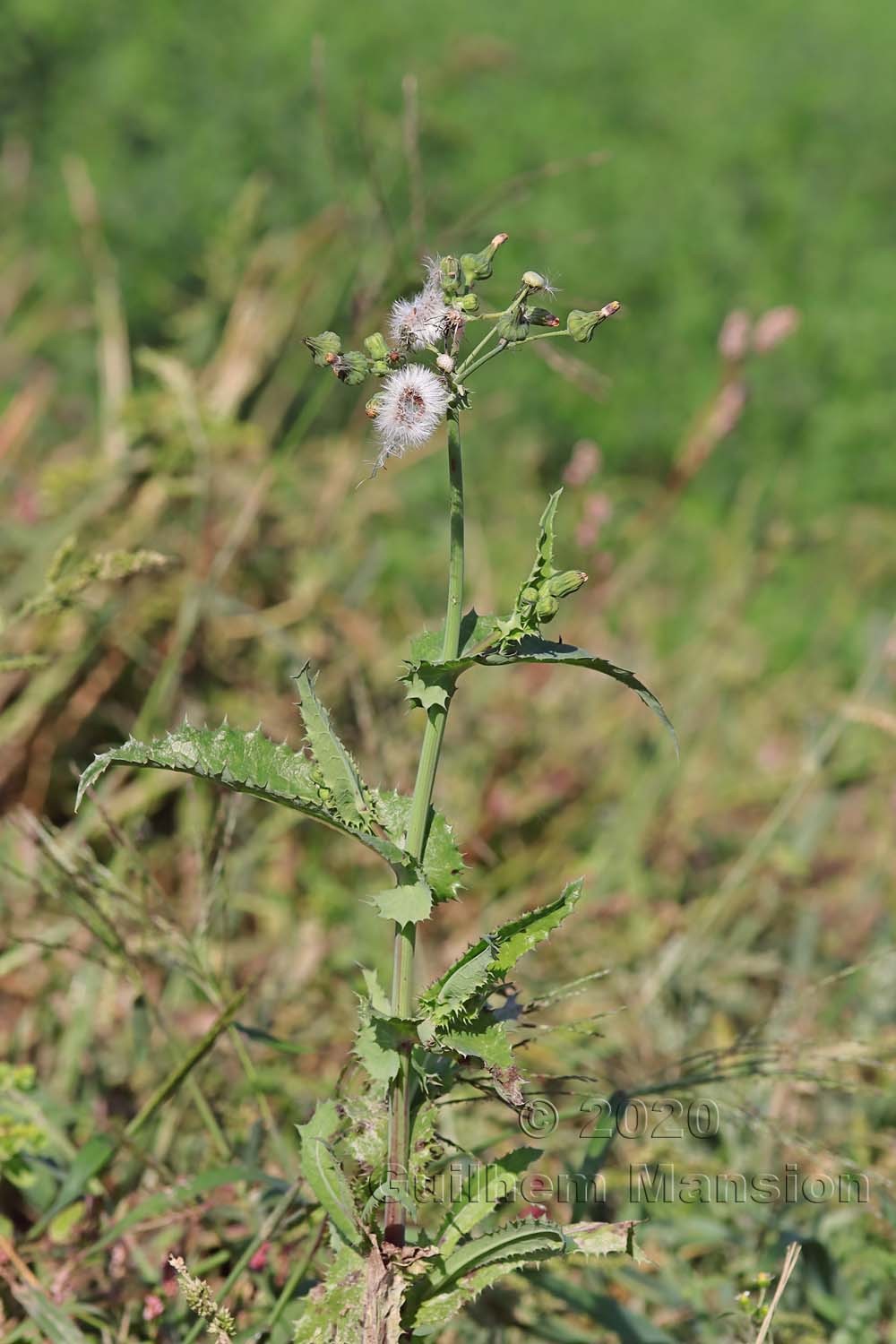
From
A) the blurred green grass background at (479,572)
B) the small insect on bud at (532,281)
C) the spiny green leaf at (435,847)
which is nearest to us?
the small insect on bud at (532,281)

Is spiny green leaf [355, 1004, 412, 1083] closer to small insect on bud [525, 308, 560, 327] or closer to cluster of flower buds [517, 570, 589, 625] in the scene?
cluster of flower buds [517, 570, 589, 625]

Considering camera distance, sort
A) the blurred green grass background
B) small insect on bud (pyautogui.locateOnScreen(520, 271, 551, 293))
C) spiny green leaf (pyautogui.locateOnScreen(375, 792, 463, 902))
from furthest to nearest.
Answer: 1. the blurred green grass background
2. spiny green leaf (pyautogui.locateOnScreen(375, 792, 463, 902))
3. small insect on bud (pyautogui.locateOnScreen(520, 271, 551, 293))

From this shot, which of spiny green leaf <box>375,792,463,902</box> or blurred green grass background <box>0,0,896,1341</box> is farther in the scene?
blurred green grass background <box>0,0,896,1341</box>

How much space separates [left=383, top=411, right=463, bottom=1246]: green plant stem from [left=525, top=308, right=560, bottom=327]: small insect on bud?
0.08 m

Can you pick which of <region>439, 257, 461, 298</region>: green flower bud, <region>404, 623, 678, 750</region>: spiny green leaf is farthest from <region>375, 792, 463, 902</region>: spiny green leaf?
<region>439, 257, 461, 298</region>: green flower bud

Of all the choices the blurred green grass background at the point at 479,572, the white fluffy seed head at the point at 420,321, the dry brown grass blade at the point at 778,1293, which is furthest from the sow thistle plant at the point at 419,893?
the blurred green grass background at the point at 479,572

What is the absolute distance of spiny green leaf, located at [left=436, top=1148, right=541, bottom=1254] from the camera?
95cm

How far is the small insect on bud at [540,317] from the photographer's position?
0.82m

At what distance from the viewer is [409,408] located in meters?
0.82

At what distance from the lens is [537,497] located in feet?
9.16

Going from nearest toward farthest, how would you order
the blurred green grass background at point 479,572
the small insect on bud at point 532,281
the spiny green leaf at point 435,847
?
the small insect on bud at point 532,281 → the spiny green leaf at point 435,847 → the blurred green grass background at point 479,572

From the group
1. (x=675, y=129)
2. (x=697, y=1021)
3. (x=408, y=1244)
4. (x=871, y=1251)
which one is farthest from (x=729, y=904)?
(x=675, y=129)

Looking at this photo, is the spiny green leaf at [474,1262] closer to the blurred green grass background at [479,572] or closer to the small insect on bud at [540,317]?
the blurred green grass background at [479,572]

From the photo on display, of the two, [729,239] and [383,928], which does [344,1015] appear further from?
[729,239]
